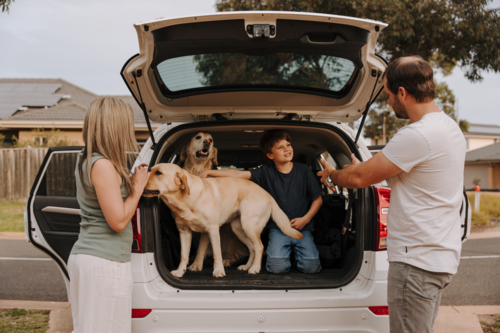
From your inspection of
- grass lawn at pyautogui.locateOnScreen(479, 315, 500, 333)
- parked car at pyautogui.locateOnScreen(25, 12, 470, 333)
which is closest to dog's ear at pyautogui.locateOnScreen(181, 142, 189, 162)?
parked car at pyautogui.locateOnScreen(25, 12, 470, 333)

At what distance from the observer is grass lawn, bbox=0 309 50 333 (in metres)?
3.27

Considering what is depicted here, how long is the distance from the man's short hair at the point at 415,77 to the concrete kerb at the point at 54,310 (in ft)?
10.8

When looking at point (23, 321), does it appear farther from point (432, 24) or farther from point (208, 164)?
point (432, 24)

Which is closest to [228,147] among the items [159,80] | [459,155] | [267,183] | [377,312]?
[267,183]

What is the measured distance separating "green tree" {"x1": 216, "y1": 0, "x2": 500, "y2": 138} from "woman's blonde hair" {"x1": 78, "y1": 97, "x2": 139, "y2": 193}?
24.7 ft

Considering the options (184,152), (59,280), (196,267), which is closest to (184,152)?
(184,152)

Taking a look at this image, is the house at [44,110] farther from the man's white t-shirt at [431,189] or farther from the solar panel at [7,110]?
the man's white t-shirt at [431,189]

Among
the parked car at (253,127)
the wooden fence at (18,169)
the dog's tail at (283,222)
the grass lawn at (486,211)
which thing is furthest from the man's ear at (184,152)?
the wooden fence at (18,169)

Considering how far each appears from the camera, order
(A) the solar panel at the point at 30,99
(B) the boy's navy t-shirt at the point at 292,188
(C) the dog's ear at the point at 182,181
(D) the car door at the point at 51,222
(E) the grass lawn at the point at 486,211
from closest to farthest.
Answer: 1. (C) the dog's ear at the point at 182,181
2. (D) the car door at the point at 51,222
3. (B) the boy's navy t-shirt at the point at 292,188
4. (E) the grass lawn at the point at 486,211
5. (A) the solar panel at the point at 30,99

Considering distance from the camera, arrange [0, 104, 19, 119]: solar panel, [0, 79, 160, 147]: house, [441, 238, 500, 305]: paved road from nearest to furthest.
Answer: [441, 238, 500, 305]: paved road
[0, 79, 160, 147]: house
[0, 104, 19, 119]: solar panel

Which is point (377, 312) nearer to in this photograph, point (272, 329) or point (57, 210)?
point (272, 329)

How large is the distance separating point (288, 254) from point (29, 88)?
21.5 metres

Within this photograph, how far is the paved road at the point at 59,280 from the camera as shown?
4336 mm

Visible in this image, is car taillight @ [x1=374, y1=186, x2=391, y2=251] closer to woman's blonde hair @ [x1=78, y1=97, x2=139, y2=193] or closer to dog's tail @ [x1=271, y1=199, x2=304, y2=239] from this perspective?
dog's tail @ [x1=271, y1=199, x2=304, y2=239]
